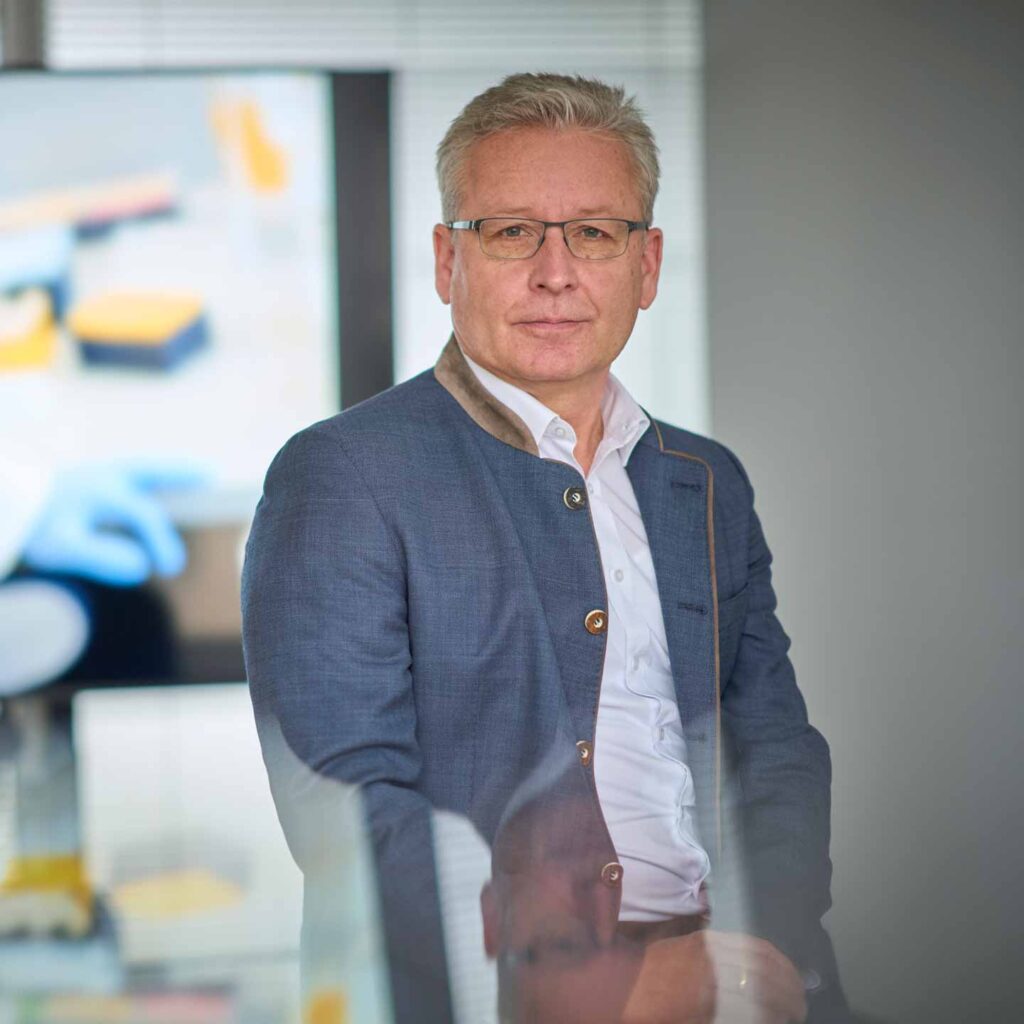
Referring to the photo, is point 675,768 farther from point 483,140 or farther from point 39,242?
point 39,242

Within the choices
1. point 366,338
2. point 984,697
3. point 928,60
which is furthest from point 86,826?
point 928,60

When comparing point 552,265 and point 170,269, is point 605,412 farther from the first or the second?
point 170,269

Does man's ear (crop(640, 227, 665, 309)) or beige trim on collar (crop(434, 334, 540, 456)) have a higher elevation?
man's ear (crop(640, 227, 665, 309))

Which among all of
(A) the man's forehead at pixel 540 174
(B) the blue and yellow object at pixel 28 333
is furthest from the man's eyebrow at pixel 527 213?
(B) the blue and yellow object at pixel 28 333

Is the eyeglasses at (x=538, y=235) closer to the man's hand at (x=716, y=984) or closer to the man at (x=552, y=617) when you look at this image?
the man at (x=552, y=617)

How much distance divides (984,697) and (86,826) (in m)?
1.58

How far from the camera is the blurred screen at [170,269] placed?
2.66 m

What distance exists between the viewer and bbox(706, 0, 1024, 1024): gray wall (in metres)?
2.34

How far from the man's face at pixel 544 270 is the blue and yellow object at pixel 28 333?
1506 millimetres

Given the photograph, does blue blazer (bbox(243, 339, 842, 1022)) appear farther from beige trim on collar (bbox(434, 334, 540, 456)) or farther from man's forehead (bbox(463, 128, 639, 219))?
man's forehead (bbox(463, 128, 639, 219))

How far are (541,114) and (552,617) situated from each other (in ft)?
1.81

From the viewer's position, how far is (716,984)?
122cm

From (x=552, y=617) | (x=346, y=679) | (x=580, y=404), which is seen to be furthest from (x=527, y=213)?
(x=346, y=679)

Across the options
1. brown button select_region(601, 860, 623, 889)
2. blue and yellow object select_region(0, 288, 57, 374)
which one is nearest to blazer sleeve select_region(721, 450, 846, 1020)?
brown button select_region(601, 860, 623, 889)
